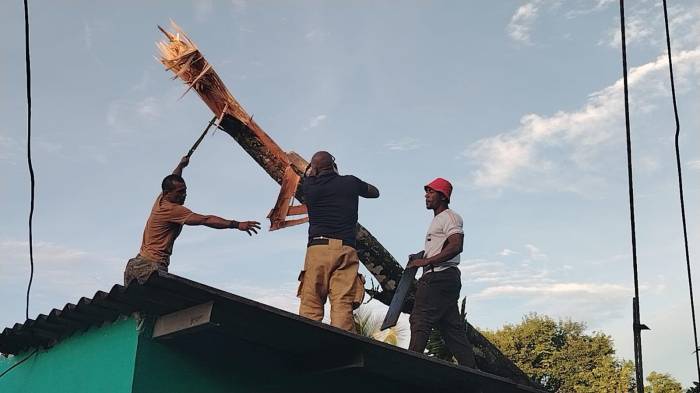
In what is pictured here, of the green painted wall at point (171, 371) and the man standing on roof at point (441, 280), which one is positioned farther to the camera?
the man standing on roof at point (441, 280)

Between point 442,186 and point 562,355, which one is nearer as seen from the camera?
point 442,186

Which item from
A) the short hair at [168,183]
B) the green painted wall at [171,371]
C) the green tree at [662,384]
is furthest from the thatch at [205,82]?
the green tree at [662,384]

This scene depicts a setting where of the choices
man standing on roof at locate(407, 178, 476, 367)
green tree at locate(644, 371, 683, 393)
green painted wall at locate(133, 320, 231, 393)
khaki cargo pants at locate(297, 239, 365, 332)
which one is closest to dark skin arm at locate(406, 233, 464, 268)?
man standing on roof at locate(407, 178, 476, 367)

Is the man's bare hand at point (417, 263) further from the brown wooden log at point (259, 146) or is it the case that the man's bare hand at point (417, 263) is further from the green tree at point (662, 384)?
the green tree at point (662, 384)

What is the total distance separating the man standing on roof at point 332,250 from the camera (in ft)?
20.6

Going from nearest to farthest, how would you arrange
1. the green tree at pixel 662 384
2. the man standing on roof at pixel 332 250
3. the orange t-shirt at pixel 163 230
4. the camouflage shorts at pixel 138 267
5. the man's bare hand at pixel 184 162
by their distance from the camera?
the camouflage shorts at pixel 138 267 → the orange t-shirt at pixel 163 230 → the man standing on roof at pixel 332 250 → the man's bare hand at pixel 184 162 → the green tree at pixel 662 384

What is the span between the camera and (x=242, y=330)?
5137 mm

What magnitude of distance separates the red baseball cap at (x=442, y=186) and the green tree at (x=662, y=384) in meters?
26.2

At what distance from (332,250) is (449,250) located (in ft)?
3.18

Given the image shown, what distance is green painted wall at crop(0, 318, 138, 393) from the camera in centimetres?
517

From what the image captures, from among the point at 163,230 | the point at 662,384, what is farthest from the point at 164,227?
the point at 662,384

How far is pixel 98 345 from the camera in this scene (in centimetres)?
555

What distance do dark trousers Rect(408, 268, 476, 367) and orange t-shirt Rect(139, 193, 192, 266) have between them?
81.5 inches

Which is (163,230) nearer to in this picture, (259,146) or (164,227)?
(164,227)
